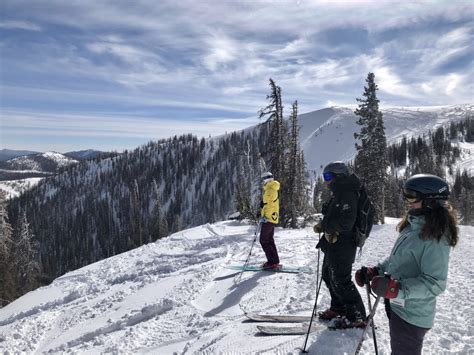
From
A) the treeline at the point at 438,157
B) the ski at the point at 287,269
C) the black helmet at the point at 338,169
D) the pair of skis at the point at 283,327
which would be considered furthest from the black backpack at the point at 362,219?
the treeline at the point at 438,157

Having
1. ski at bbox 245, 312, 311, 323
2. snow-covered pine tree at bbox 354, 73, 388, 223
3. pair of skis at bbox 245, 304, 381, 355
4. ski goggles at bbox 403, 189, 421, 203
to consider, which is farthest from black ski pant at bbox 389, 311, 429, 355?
snow-covered pine tree at bbox 354, 73, 388, 223

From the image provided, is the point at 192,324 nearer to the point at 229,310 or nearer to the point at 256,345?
the point at 229,310

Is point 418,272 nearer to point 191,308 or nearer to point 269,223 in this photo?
point 191,308

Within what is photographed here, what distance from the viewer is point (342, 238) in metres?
5.06

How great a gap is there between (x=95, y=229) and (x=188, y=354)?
147 meters

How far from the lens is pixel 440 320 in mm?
5625

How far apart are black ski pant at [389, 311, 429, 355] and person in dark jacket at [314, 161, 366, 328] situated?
1719 mm

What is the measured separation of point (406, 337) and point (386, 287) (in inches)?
23.1

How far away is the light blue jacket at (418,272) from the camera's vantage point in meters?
2.96

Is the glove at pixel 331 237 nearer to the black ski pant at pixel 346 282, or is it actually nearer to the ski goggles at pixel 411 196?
the black ski pant at pixel 346 282

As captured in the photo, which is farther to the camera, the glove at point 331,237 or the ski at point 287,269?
the ski at point 287,269

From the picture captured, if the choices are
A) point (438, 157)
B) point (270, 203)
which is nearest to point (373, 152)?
point (270, 203)

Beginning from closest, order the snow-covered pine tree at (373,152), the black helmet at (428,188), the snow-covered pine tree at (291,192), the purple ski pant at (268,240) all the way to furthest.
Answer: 1. the black helmet at (428,188)
2. the purple ski pant at (268,240)
3. the snow-covered pine tree at (291,192)
4. the snow-covered pine tree at (373,152)

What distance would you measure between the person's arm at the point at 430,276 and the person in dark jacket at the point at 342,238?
1.83 metres
